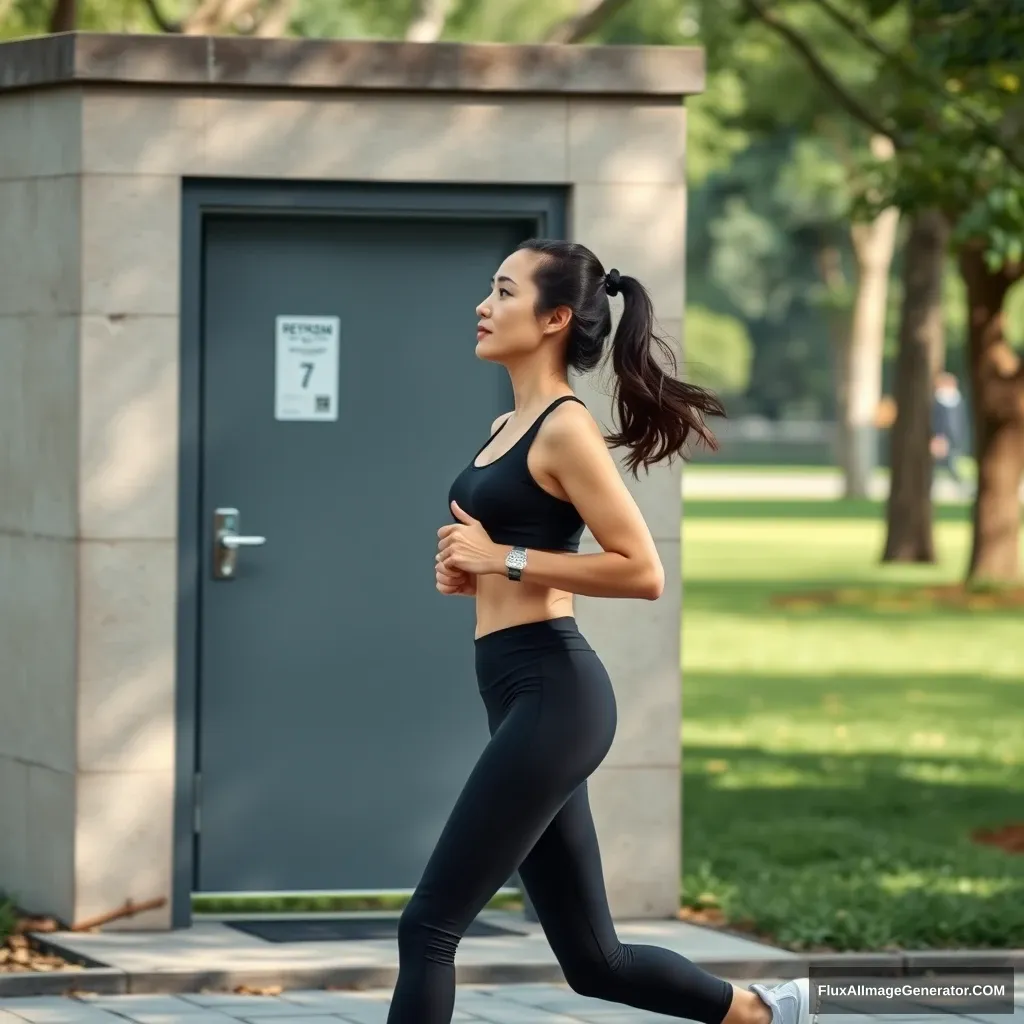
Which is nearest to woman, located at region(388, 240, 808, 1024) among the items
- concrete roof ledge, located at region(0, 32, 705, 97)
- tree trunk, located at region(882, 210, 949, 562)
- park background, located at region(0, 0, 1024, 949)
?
park background, located at region(0, 0, 1024, 949)

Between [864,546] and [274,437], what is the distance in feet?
81.2

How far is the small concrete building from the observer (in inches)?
325

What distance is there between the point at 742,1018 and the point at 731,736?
8844mm

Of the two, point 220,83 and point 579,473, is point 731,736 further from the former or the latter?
point 579,473

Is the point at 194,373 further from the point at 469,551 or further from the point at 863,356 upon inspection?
the point at 863,356

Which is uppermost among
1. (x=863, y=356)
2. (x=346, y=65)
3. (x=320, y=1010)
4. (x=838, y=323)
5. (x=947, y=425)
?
(x=838, y=323)

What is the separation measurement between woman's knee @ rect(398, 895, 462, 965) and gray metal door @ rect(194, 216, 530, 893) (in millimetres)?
3335

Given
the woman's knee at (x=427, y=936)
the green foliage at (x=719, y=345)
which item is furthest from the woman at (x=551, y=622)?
the green foliage at (x=719, y=345)

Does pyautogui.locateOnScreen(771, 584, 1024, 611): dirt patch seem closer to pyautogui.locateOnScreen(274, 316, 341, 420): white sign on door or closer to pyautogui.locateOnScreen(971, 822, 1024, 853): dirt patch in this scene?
pyautogui.locateOnScreen(971, 822, 1024, 853): dirt patch

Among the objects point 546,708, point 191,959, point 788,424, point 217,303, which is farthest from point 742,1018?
point 788,424

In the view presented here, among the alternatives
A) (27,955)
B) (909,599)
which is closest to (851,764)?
(27,955)

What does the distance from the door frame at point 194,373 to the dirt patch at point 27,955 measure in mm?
491

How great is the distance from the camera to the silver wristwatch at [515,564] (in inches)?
209

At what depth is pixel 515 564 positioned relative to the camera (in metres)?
5.30
